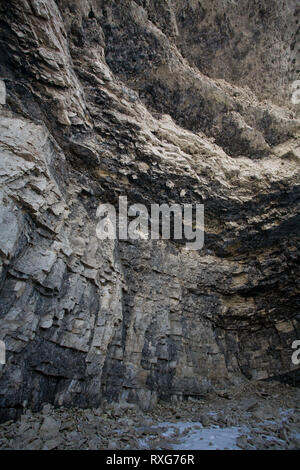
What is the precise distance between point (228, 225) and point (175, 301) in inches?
158

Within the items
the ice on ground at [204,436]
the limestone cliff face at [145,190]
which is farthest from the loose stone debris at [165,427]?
the limestone cliff face at [145,190]

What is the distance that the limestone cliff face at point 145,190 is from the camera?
585cm

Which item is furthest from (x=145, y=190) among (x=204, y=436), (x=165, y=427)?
(x=204, y=436)

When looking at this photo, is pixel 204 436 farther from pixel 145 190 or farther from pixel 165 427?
pixel 145 190

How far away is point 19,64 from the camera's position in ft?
21.6

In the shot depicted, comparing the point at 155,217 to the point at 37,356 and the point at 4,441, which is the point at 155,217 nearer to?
the point at 37,356

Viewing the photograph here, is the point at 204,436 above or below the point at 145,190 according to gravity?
below

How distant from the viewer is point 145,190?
368 inches

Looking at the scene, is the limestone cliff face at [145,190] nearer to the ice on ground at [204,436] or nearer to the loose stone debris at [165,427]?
the loose stone debris at [165,427]

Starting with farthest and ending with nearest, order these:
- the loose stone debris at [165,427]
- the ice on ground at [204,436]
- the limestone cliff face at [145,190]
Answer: the limestone cliff face at [145,190], the ice on ground at [204,436], the loose stone debris at [165,427]

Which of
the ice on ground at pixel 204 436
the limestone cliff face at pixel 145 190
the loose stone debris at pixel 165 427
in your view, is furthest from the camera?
the limestone cliff face at pixel 145 190

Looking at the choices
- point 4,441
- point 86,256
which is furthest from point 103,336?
point 4,441

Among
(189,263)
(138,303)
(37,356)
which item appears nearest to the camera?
(37,356)

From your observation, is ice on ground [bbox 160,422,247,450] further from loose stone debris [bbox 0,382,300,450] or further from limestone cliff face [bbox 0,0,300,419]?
limestone cliff face [bbox 0,0,300,419]
